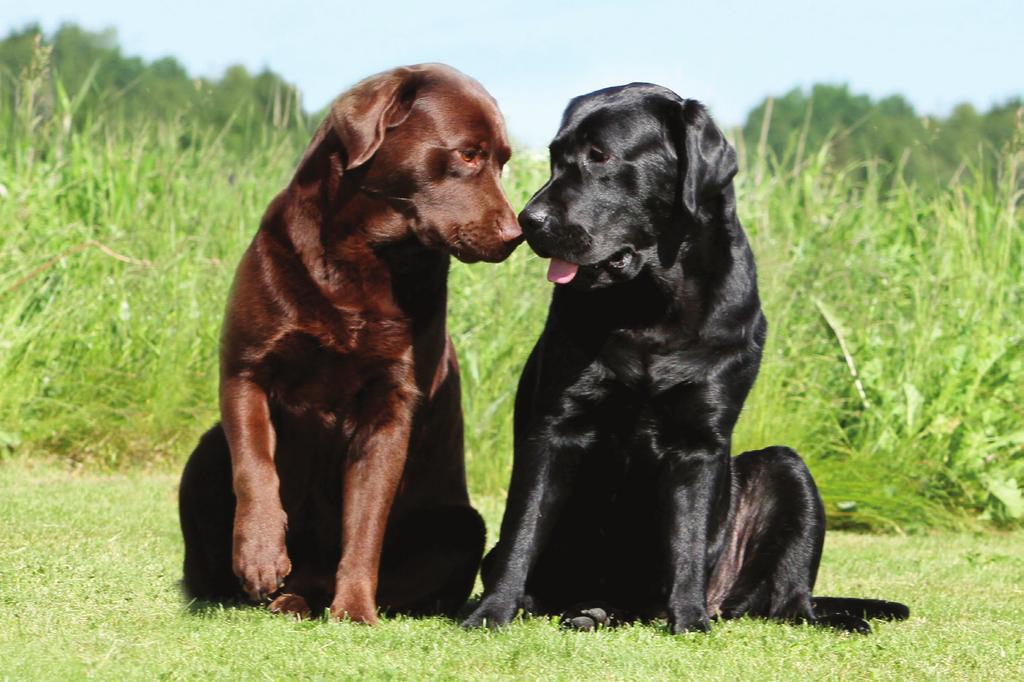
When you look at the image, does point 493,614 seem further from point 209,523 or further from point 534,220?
point 534,220

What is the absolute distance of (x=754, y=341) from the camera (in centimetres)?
369

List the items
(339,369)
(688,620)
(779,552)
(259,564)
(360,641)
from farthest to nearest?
(779,552) → (339,369) → (688,620) → (259,564) → (360,641)

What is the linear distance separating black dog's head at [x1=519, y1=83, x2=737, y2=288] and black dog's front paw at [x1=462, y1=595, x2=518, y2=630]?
2.98ft

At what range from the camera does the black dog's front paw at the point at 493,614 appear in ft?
11.4

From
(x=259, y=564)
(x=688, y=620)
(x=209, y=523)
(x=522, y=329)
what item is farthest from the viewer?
(x=522, y=329)

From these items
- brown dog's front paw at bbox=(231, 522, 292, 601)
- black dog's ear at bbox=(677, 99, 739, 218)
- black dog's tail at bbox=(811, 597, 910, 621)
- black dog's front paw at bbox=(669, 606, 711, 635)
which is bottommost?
black dog's tail at bbox=(811, 597, 910, 621)

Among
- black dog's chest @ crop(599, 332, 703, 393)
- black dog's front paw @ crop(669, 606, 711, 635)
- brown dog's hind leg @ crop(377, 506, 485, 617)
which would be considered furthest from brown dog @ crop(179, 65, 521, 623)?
black dog's front paw @ crop(669, 606, 711, 635)

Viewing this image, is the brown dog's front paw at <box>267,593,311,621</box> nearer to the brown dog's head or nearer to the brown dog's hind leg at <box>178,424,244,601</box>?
the brown dog's hind leg at <box>178,424,244,601</box>

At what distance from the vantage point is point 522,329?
7.37 m

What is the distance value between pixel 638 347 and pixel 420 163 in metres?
0.82

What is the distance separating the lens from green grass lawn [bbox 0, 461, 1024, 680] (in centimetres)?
300

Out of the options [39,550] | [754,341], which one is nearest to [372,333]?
[754,341]

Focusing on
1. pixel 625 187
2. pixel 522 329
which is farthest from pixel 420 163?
pixel 522 329

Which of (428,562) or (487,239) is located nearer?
(487,239)
